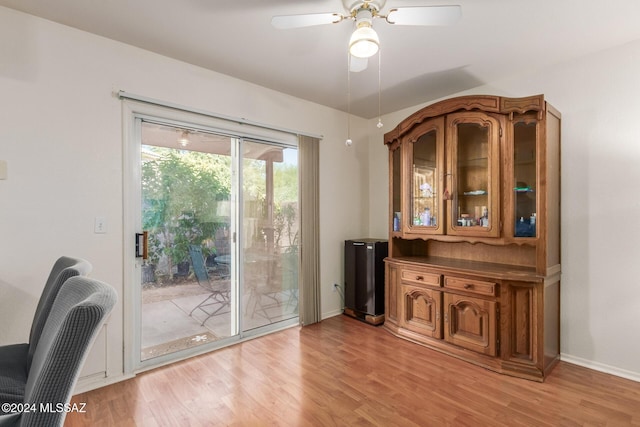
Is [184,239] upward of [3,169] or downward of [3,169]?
downward

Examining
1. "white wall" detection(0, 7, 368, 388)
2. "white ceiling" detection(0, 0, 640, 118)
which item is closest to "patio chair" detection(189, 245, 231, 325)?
"white wall" detection(0, 7, 368, 388)

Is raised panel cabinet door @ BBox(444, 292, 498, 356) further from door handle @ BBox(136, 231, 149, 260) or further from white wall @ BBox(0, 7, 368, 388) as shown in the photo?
white wall @ BBox(0, 7, 368, 388)

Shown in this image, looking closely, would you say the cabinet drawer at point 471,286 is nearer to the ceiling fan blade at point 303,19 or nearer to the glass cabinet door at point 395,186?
the glass cabinet door at point 395,186

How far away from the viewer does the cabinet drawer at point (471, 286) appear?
2.56 metres

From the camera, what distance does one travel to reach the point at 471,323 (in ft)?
8.80

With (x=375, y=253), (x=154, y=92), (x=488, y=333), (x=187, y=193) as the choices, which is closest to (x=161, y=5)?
(x=154, y=92)

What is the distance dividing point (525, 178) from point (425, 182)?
874 mm

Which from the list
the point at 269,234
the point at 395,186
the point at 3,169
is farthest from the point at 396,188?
the point at 3,169

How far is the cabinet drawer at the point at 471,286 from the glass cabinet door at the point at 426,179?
1.61 feet

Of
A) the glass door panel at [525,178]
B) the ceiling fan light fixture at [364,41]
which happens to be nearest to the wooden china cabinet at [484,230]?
the glass door panel at [525,178]

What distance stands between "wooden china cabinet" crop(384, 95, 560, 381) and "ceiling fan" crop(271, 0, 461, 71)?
1.25 m

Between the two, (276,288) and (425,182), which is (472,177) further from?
(276,288)

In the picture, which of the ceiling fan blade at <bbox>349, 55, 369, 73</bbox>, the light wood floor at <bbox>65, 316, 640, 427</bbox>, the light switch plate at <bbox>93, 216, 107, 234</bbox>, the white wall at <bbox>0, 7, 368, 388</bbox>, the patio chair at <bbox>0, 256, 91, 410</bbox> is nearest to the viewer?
the patio chair at <bbox>0, 256, 91, 410</bbox>

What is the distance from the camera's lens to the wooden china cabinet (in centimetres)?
245
